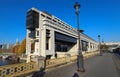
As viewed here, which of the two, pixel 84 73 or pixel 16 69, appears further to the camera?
pixel 84 73

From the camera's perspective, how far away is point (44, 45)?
36062 millimetres

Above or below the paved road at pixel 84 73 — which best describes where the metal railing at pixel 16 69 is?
above

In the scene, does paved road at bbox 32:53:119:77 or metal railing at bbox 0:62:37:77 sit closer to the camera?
metal railing at bbox 0:62:37:77

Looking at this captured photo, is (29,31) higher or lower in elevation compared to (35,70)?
higher

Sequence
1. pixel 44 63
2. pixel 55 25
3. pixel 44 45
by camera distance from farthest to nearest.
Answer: pixel 55 25 < pixel 44 45 < pixel 44 63

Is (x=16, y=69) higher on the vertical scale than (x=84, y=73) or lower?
higher

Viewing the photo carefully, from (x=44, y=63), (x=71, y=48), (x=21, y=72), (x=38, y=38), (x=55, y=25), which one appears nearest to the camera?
(x=21, y=72)

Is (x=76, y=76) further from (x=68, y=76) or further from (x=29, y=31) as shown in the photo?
(x=29, y=31)

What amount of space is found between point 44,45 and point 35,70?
23.5 metres

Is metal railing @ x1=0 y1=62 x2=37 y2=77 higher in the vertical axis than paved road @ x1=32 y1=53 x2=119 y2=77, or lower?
higher

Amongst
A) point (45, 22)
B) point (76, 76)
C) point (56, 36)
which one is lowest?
point (76, 76)

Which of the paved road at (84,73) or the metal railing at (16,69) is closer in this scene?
the metal railing at (16,69)

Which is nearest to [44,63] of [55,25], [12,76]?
[12,76]

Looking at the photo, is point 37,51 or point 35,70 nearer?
point 35,70
